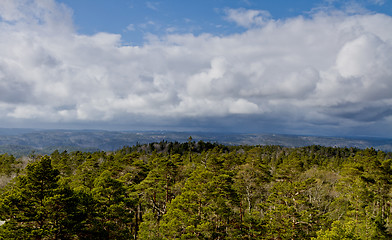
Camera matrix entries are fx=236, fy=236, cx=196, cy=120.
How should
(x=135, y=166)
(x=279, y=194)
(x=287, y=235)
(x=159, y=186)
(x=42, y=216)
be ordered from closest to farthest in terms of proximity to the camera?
(x=42, y=216) → (x=287, y=235) → (x=279, y=194) → (x=159, y=186) → (x=135, y=166)

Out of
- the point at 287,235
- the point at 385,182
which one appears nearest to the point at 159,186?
the point at 287,235

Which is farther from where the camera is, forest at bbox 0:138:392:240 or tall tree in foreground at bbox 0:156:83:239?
forest at bbox 0:138:392:240

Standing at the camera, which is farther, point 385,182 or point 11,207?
point 385,182

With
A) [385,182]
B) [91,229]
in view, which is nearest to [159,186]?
[91,229]

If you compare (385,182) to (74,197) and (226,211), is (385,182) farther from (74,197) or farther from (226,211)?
(74,197)

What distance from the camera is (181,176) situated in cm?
4441

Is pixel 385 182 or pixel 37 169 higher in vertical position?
pixel 37 169

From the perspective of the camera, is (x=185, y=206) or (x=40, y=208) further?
(x=185, y=206)

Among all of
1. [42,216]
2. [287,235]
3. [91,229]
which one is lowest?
[287,235]

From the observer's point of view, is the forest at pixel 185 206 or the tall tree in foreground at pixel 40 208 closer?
the tall tree in foreground at pixel 40 208

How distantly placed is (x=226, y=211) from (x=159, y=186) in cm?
1394

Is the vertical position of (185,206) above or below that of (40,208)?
below

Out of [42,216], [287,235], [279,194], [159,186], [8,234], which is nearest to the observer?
[8,234]

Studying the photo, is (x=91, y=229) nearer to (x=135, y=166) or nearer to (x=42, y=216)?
(x=42, y=216)
